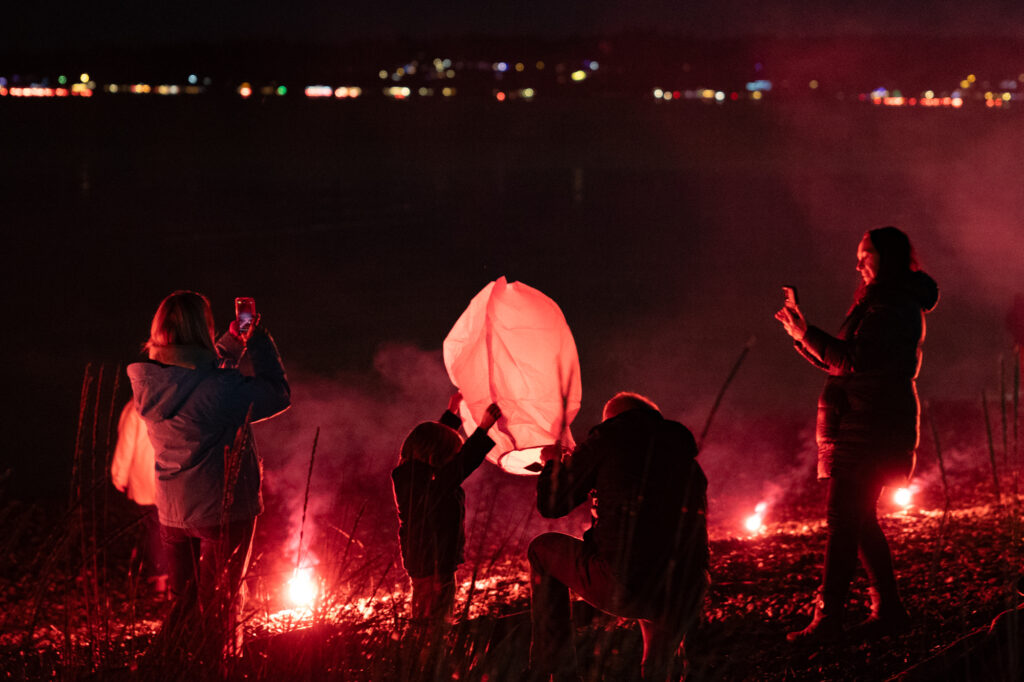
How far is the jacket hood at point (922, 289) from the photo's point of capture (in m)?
3.89

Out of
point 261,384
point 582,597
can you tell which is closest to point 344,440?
point 261,384

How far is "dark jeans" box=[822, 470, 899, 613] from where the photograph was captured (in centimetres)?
390

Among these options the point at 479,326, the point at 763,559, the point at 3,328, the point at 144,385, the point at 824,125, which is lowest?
the point at 763,559

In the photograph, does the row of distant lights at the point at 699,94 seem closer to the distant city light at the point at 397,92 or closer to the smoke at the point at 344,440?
the distant city light at the point at 397,92

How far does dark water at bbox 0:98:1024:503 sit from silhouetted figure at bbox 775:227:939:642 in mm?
6110

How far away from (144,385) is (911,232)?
6650 centimetres

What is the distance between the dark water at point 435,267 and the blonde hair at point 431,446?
235 inches

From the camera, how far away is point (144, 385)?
3771 mm

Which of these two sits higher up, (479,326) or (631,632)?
(479,326)

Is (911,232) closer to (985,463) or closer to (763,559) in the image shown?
(985,463)

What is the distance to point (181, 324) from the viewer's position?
374 centimetres

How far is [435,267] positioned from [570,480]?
4040 centimetres

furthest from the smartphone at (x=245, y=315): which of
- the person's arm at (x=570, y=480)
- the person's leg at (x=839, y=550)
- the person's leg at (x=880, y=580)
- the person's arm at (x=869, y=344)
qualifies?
the person's leg at (x=880, y=580)

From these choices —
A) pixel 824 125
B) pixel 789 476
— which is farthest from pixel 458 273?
pixel 824 125
